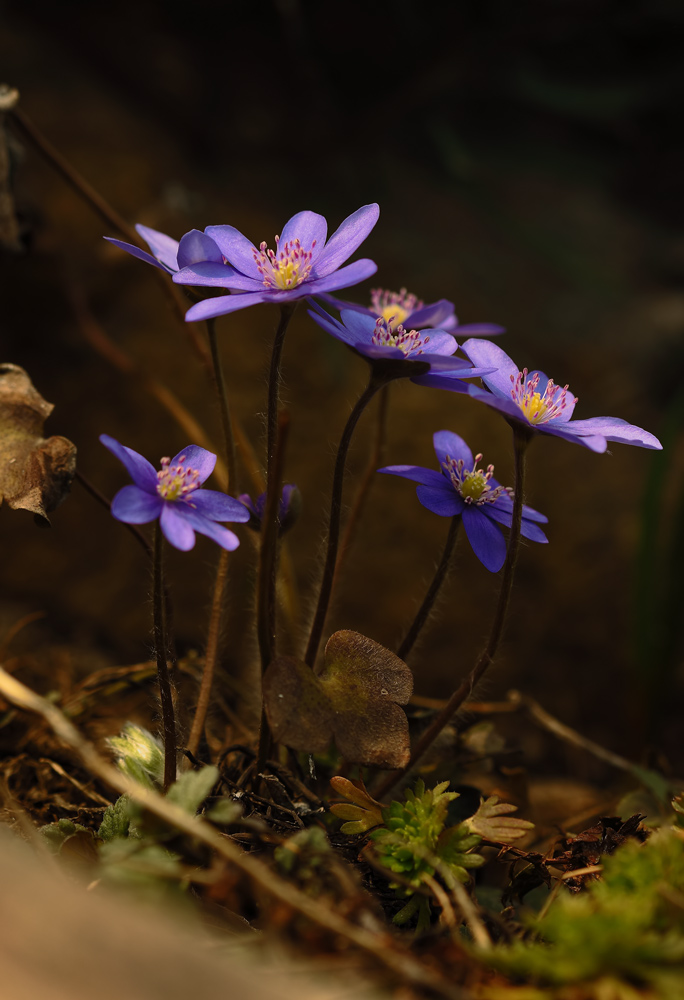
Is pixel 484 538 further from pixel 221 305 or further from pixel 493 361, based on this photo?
pixel 221 305

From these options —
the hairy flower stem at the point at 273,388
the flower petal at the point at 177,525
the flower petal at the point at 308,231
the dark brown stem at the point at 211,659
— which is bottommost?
the dark brown stem at the point at 211,659

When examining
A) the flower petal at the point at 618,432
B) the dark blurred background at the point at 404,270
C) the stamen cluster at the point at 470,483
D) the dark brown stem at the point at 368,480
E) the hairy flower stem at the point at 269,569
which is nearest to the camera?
the hairy flower stem at the point at 269,569

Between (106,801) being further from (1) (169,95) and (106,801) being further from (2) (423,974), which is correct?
(1) (169,95)

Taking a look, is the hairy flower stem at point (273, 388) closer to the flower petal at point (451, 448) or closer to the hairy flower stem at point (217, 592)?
the hairy flower stem at point (217, 592)

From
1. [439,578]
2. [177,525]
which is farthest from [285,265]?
[439,578]

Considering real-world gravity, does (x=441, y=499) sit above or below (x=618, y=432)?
below

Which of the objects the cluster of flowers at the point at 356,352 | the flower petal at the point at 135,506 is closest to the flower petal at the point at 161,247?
the cluster of flowers at the point at 356,352
